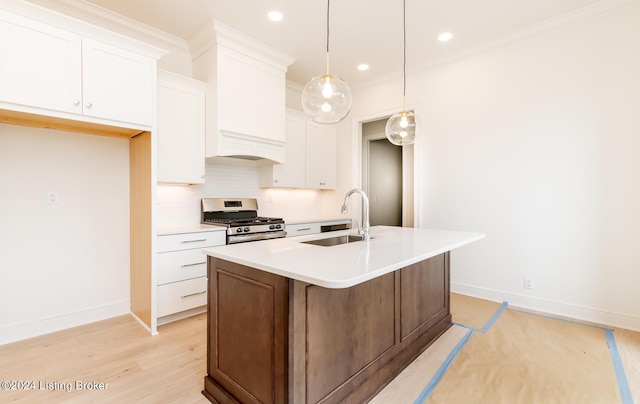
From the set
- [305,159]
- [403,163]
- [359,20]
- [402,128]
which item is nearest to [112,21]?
[359,20]

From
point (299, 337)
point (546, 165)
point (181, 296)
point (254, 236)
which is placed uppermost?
point (546, 165)

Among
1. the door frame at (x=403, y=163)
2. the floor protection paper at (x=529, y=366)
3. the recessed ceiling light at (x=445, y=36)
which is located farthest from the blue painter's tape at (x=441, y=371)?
the recessed ceiling light at (x=445, y=36)

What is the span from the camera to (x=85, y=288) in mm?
2826

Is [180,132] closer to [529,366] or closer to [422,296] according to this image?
[422,296]

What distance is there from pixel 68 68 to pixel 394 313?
9.58 feet

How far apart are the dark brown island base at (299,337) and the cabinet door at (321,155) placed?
2.75 metres

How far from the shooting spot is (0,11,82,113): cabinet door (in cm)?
200

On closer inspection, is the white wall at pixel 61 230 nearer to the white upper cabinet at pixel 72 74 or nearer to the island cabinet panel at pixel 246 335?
the white upper cabinet at pixel 72 74

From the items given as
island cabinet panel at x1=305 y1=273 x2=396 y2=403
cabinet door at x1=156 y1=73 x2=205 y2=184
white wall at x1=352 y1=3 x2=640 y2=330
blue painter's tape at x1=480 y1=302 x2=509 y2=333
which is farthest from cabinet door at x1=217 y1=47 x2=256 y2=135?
blue painter's tape at x1=480 y1=302 x2=509 y2=333

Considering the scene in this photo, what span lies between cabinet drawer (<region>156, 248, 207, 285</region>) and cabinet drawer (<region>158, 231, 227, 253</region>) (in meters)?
0.05

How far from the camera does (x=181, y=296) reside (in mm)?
2861

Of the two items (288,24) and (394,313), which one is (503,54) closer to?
(288,24)

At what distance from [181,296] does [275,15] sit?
2852 mm

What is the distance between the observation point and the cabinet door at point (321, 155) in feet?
14.9
